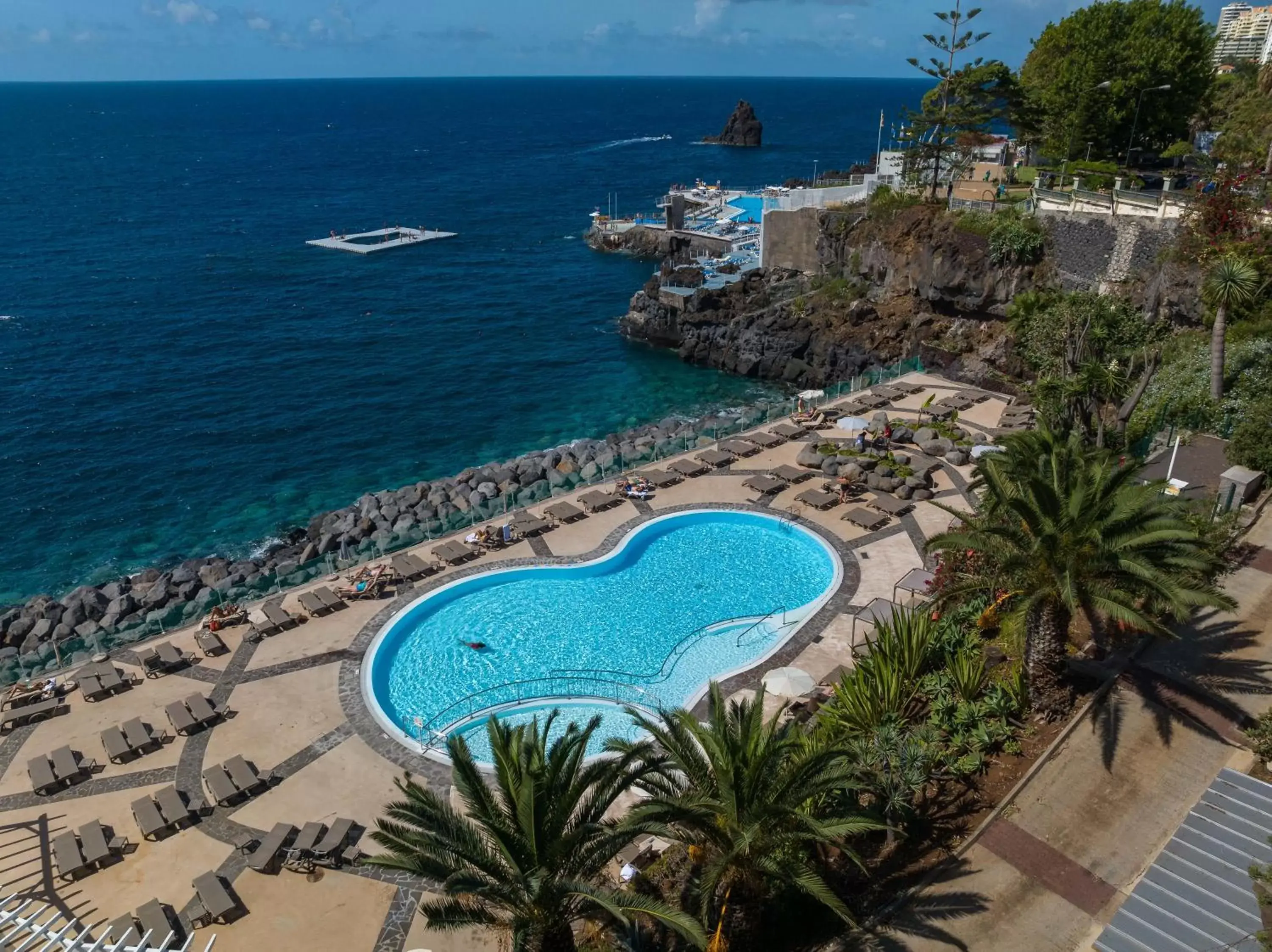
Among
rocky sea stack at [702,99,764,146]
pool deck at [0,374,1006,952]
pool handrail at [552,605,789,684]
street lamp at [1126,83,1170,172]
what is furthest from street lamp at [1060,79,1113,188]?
rocky sea stack at [702,99,764,146]

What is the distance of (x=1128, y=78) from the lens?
1786 inches

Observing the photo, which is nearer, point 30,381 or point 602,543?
point 602,543

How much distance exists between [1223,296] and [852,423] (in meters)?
11.4

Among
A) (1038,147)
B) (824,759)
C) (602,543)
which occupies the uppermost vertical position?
(1038,147)

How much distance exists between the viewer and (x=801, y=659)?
19.4 m

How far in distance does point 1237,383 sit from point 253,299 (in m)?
60.4

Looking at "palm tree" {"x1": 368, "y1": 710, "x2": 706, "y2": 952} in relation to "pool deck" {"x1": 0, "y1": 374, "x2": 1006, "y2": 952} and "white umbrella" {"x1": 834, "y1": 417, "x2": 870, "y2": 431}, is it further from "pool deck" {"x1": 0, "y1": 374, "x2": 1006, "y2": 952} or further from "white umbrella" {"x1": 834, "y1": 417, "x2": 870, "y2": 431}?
"white umbrella" {"x1": 834, "y1": 417, "x2": 870, "y2": 431}

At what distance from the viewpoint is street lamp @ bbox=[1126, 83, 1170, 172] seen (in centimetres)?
4350

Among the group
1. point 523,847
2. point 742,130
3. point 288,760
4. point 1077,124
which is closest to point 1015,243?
point 1077,124

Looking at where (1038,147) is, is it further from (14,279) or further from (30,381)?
(14,279)

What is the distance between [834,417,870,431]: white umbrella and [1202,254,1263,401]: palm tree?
10.3 metres

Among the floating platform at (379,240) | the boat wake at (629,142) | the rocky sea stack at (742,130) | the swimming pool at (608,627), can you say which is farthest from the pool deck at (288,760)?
the rocky sea stack at (742,130)

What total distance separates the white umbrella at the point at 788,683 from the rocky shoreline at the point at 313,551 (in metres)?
12.1

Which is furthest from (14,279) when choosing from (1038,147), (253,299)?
(1038,147)
